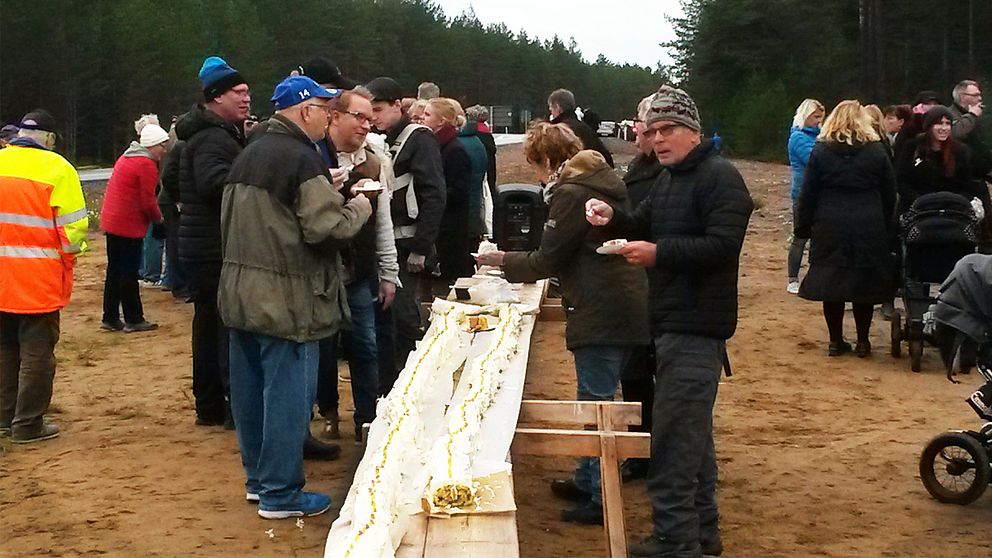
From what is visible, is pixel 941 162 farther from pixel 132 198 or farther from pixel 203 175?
pixel 132 198

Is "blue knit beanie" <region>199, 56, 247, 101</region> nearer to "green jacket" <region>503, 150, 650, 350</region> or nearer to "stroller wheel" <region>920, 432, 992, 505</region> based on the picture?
"green jacket" <region>503, 150, 650, 350</region>

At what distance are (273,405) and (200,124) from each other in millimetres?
2105

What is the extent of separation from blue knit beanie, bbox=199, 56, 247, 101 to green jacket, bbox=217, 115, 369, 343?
1.62m

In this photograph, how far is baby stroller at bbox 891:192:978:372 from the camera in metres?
9.23

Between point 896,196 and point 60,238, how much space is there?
636 cm

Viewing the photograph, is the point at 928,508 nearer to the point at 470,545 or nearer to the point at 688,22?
the point at 470,545

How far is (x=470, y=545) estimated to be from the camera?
3.72 m

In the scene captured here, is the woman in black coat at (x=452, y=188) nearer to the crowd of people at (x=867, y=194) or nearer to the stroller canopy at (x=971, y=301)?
the crowd of people at (x=867, y=194)

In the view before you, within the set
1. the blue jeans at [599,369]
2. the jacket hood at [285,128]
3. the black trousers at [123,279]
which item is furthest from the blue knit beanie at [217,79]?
the black trousers at [123,279]

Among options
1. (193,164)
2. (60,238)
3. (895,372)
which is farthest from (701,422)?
(895,372)

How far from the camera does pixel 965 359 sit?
6.05 m

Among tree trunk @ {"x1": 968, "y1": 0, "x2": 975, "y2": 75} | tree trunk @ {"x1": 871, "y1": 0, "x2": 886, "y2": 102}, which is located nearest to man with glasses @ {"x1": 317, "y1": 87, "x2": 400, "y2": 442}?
tree trunk @ {"x1": 871, "y1": 0, "x2": 886, "y2": 102}

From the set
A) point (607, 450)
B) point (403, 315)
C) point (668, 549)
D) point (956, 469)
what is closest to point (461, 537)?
point (607, 450)

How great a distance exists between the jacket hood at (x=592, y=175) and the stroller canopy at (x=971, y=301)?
1.72m
